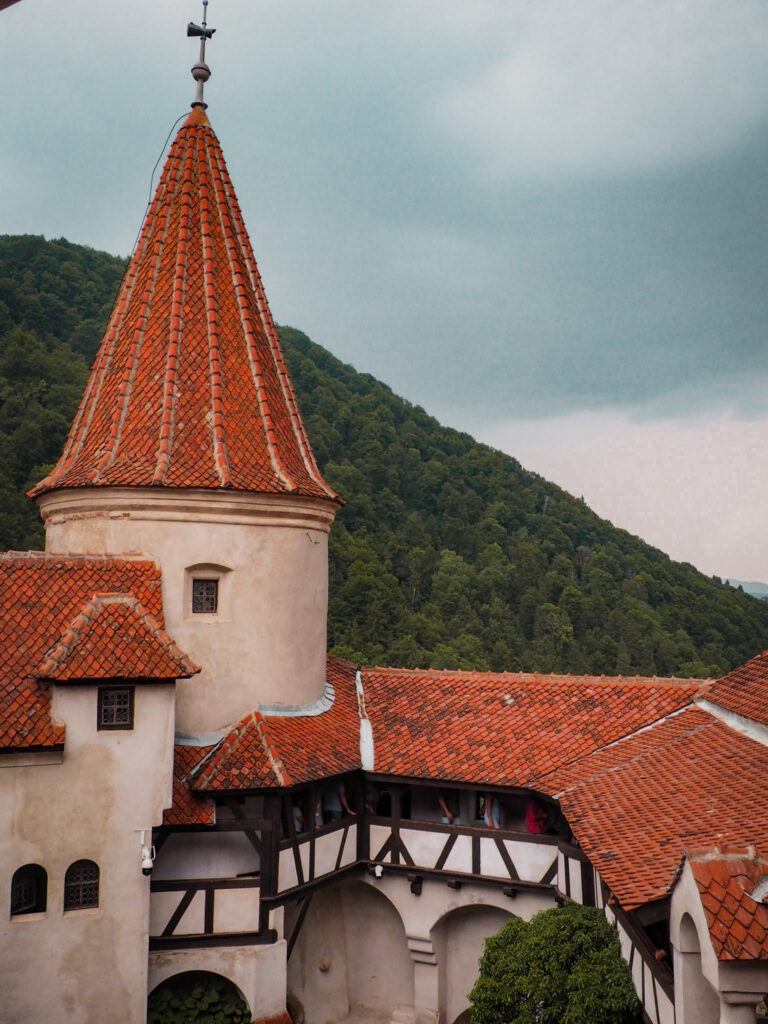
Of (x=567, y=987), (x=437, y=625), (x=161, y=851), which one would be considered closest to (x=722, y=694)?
(x=567, y=987)

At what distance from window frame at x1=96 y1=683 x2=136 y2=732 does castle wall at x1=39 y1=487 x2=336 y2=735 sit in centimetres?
195

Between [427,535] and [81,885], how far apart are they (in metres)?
56.0

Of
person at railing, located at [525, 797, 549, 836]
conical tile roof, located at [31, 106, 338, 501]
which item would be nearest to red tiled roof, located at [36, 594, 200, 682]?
conical tile roof, located at [31, 106, 338, 501]

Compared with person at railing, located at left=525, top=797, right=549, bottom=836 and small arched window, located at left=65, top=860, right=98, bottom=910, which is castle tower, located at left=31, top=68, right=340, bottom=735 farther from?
person at railing, located at left=525, top=797, right=549, bottom=836

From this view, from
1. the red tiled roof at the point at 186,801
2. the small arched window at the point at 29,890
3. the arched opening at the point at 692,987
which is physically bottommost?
the arched opening at the point at 692,987

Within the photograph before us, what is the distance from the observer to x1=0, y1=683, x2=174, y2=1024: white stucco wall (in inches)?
535

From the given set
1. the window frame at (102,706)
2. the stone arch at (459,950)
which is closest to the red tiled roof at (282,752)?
the window frame at (102,706)

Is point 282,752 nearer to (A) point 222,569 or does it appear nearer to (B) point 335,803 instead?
(B) point 335,803

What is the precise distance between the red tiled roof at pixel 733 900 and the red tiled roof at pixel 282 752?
768 centimetres

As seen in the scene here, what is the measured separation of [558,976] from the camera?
40.7 feet

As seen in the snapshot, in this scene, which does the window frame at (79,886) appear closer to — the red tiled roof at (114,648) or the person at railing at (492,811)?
the red tiled roof at (114,648)

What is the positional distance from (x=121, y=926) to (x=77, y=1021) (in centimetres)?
138

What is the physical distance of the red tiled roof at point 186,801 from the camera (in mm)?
14805

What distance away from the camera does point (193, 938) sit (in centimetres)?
1500
